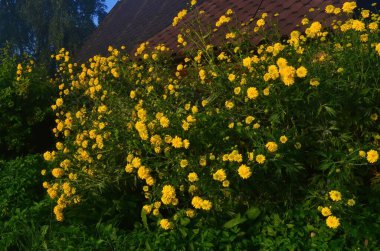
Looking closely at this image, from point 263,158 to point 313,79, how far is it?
796 mm

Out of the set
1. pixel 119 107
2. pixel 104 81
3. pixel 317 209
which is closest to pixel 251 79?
pixel 317 209

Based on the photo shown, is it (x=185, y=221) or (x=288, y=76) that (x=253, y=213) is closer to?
(x=185, y=221)

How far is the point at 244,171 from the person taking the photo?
3.33 meters

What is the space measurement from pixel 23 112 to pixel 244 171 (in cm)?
644

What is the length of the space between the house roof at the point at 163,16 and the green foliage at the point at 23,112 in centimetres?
263

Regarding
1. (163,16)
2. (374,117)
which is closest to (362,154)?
(374,117)

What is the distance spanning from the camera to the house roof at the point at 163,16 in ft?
22.8

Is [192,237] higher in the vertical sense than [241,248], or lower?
higher

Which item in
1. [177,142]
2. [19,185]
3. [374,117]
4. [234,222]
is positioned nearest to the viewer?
[234,222]

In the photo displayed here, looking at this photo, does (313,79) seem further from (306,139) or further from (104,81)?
(104,81)

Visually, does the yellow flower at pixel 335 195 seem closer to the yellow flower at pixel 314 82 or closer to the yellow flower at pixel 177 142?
the yellow flower at pixel 314 82

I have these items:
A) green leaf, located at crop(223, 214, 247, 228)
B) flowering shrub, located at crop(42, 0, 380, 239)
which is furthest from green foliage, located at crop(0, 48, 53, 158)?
green leaf, located at crop(223, 214, 247, 228)

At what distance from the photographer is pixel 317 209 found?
3.52 m

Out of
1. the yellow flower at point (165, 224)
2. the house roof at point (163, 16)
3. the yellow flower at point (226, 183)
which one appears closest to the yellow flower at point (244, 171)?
the yellow flower at point (226, 183)
